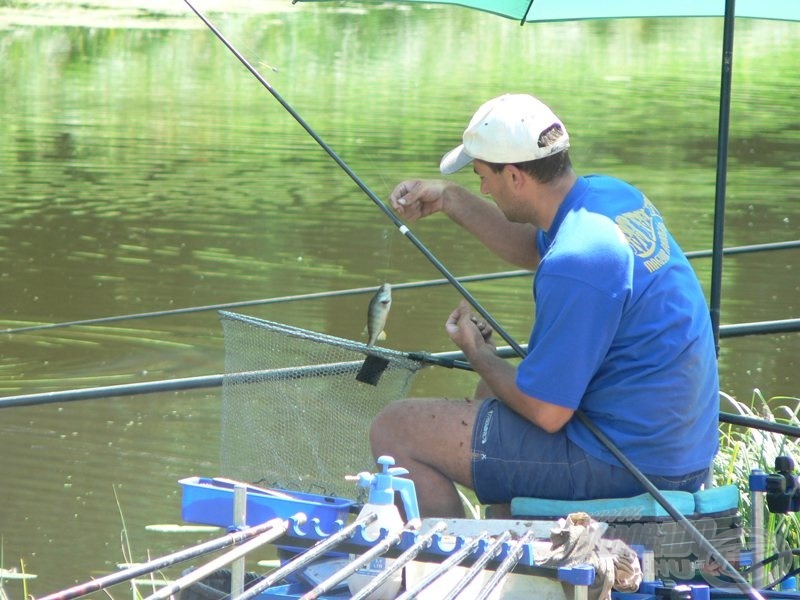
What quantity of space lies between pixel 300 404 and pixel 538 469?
1.88ft

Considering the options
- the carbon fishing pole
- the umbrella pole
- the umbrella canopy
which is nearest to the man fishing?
the carbon fishing pole

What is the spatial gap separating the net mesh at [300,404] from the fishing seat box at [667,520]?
474mm

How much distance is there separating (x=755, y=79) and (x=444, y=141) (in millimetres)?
5453

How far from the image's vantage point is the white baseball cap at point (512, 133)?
8.30ft

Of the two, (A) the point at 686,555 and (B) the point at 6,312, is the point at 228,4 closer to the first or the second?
(B) the point at 6,312

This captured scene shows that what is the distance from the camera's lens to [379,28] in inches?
743

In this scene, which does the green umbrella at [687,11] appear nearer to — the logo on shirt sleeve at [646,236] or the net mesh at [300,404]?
the logo on shirt sleeve at [646,236]

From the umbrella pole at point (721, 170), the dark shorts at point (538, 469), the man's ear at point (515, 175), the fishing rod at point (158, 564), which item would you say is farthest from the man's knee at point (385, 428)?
the umbrella pole at point (721, 170)

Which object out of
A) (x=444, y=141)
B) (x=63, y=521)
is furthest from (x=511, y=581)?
(x=444, y=141)

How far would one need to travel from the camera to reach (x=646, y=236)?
2.49m

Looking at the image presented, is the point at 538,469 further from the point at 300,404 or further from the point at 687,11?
the point at 687,11

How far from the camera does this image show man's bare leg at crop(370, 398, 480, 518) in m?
2.51

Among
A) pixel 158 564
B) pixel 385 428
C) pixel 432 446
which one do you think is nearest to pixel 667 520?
pixel 432 446

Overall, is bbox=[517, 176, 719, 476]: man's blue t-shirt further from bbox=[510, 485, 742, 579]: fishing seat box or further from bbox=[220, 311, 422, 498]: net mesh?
bbox=[220, 311, 422, 498]: net mesh
